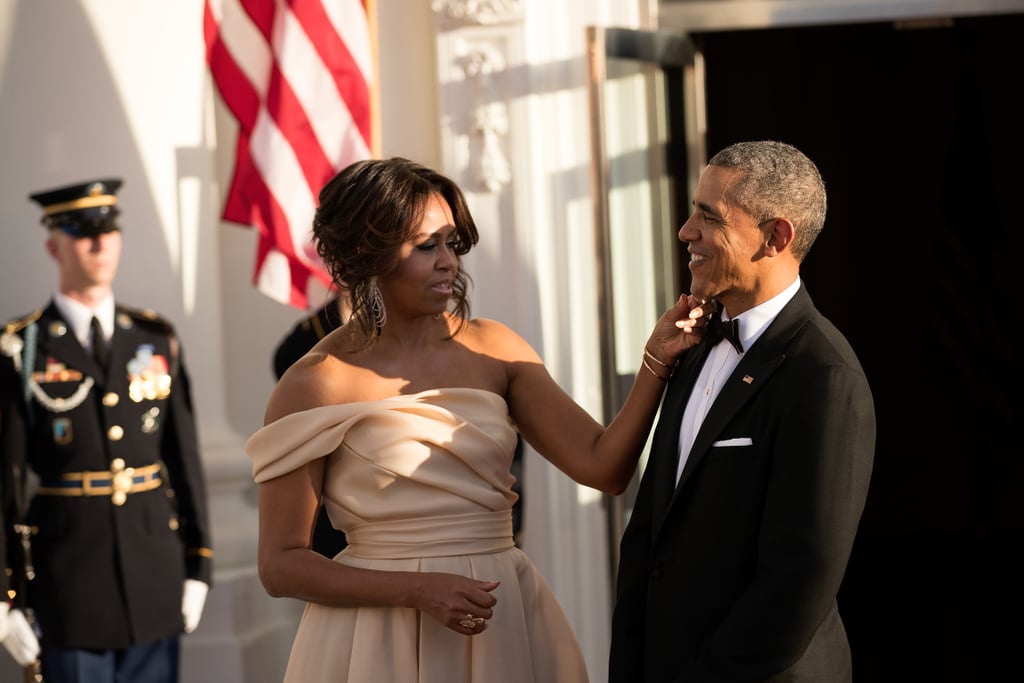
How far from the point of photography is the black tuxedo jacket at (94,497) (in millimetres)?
4105

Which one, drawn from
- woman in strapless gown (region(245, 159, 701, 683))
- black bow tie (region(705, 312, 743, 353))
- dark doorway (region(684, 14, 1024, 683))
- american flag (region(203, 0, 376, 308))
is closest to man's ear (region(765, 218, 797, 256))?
black bow tie (region(705, 312, 743, 353))

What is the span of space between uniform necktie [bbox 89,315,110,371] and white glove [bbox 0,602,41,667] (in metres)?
0.79

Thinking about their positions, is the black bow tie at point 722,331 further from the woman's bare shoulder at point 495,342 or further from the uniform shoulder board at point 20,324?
the uniform shoulder board at point 20,324

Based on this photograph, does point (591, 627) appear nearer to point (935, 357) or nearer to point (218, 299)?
point (218, 299)

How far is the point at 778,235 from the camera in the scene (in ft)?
7.27

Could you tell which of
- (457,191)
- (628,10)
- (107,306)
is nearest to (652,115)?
(628,10)

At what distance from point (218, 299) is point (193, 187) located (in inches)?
16.8

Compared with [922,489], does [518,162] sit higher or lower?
higher

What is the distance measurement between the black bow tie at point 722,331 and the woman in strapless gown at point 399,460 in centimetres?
7

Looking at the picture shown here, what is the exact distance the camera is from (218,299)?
5117 millimetres

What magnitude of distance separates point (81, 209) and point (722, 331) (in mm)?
2642

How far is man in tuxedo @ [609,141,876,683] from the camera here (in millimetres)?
2051

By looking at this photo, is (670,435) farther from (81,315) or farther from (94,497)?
(81,315)

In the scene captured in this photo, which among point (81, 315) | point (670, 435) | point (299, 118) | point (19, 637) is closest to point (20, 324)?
point (81, 315)
